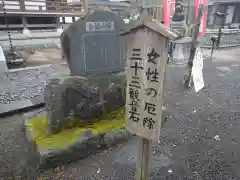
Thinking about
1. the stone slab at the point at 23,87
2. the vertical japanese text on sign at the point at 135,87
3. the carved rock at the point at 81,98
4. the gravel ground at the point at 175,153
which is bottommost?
the gravel ground at the point at 175,153

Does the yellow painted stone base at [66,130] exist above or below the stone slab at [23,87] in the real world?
above

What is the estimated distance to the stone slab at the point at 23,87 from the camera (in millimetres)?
5844

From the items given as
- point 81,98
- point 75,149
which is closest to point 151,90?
point 75,149

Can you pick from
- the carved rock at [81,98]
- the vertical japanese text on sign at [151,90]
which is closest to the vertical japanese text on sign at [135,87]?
the vertical japanese text on sign at [151,90]

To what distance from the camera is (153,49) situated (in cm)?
208

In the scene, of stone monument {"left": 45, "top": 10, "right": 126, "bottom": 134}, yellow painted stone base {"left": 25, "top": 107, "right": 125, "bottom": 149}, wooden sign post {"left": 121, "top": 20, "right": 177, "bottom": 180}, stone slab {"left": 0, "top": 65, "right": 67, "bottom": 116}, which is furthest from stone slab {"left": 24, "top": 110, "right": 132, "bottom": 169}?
stone slab {"left": 0, "top": 65, "right": 67, "bottom": 116}

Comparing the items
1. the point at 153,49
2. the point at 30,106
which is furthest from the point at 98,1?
the point at 153,49

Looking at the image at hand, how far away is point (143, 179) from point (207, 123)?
3.01 metres

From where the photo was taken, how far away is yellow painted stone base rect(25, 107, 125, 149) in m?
3.66

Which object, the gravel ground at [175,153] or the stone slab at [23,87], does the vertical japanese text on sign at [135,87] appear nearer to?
the gravel ground at [175,153]

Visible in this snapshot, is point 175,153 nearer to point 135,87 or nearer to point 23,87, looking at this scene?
point 135,87

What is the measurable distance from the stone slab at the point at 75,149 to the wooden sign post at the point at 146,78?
1528mm

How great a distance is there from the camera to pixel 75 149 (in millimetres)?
3686

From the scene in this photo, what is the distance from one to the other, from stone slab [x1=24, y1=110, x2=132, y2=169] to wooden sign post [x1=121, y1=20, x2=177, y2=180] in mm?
1528
